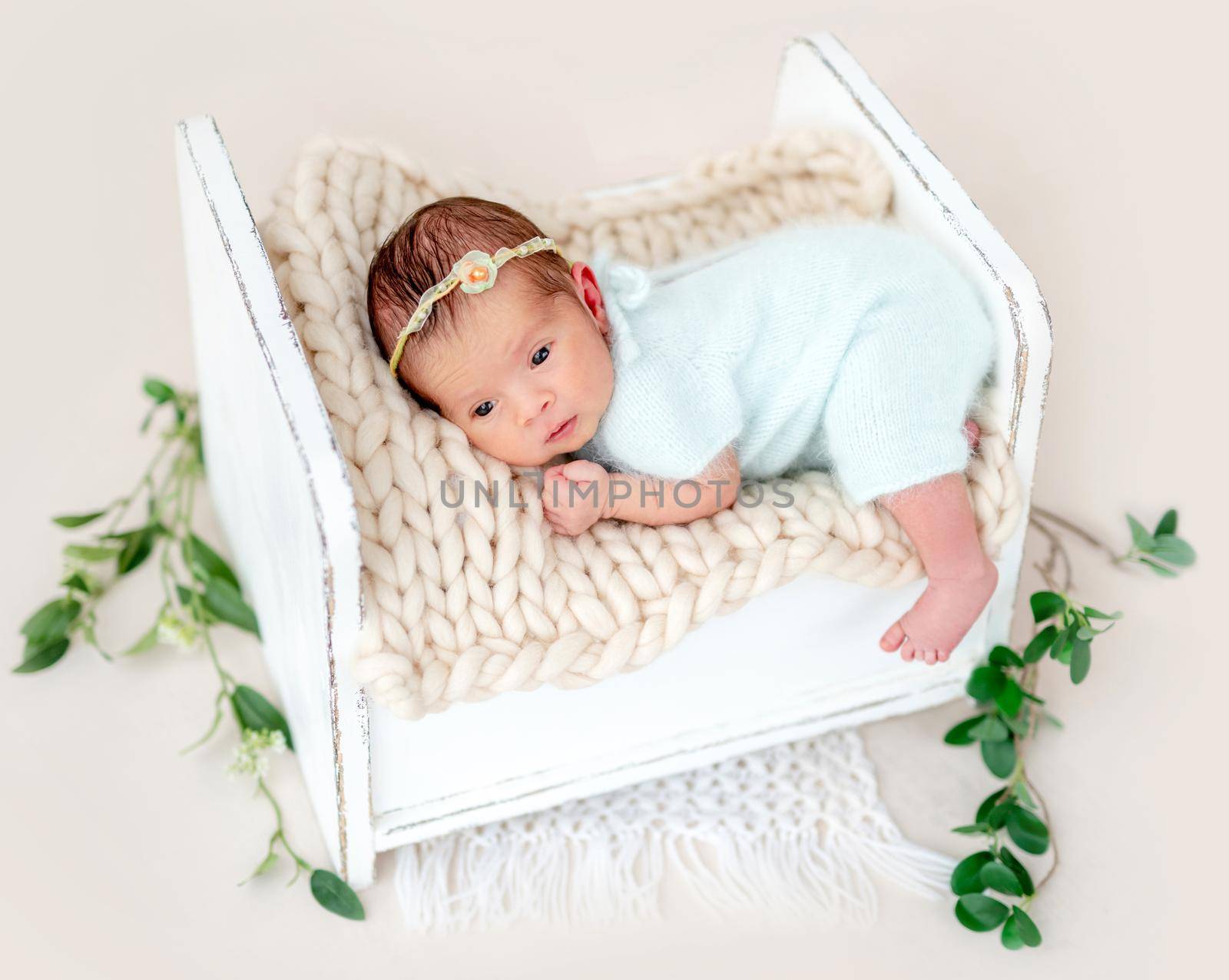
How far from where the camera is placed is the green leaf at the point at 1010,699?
1309 mm

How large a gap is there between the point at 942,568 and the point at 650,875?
37 centimetres

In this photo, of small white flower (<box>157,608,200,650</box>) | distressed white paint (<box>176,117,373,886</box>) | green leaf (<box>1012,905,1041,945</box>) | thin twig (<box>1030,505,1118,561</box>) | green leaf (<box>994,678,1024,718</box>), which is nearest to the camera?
distressed white paint (<box>176,117,373,886</box>)

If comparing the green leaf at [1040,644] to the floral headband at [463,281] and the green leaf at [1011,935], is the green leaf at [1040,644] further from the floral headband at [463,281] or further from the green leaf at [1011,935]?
the floral headband at [463,281]

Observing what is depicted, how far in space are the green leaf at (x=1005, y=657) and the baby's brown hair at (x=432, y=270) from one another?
50 centimetres

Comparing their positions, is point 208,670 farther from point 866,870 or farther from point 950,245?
point 950,245

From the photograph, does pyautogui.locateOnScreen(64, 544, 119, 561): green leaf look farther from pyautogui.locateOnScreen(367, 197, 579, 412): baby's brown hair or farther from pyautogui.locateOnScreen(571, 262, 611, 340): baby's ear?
pyautogui.locateOnScreen(571, 262, 611, 340): baby's ear

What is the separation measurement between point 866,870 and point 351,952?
44 cm

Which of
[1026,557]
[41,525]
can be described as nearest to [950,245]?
[1026,557]

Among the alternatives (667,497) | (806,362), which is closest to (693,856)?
(667,497)

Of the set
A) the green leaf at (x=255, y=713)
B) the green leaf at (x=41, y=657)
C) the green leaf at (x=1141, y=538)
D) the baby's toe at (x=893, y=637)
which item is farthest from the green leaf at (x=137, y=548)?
the green leaf at (x=1141, y=538)

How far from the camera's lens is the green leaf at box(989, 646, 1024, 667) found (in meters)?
1.31

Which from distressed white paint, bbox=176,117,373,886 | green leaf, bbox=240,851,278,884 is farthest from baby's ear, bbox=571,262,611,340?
green leaf, bbox=240,851,278,884

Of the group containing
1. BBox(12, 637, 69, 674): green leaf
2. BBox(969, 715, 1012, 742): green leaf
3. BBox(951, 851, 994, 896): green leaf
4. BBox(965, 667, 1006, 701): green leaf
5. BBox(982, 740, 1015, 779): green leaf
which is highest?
BBox(12, 637, 69, 674): green leaf

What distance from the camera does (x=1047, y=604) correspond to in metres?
1.29
